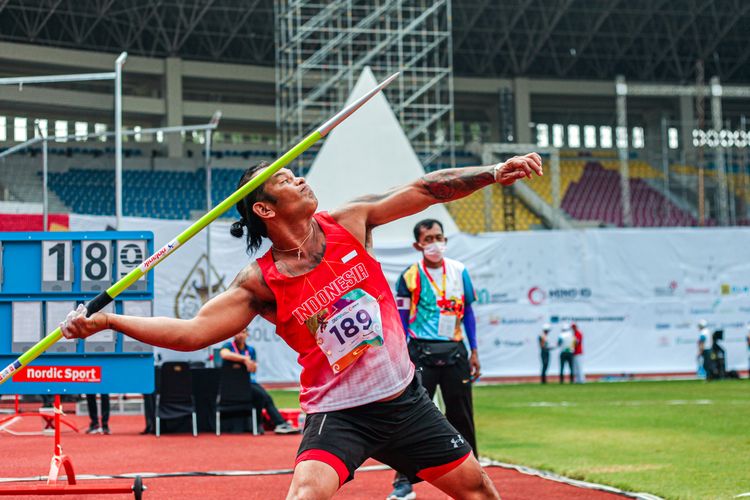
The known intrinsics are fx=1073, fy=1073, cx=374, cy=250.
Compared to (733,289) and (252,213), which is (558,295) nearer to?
(733,289)

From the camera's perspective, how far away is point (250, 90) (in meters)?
49.3

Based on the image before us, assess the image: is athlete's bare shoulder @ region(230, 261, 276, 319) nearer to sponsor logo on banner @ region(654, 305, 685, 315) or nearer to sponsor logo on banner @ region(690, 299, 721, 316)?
sponsor logo on banner @ region(654, 305, 685, 315)

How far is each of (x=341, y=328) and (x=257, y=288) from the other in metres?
0.46

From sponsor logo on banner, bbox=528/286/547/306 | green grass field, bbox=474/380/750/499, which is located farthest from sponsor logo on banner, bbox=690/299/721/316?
sponsor logo on banner, bbox=528/286/547/306

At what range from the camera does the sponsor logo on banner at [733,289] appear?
84.3 feet

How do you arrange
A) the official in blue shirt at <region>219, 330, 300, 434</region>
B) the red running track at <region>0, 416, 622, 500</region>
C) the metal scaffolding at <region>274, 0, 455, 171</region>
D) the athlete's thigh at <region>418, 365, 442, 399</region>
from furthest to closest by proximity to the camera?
the metal scaffolding at <region>274, 0, 455, 171</region>
the official in blue shirt at <region>219, 330, 300, 434</region>
the red running track at <region>0, 416, 622, 500</region>
the athlete's thigh at <region>418, 365, 442, 399</region>

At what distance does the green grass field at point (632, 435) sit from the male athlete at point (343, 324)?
375 cm

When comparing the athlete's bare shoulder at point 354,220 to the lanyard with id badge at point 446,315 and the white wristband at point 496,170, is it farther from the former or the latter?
the lanyard with id badge at point 446,315

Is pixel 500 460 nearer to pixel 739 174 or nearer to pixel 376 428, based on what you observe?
pixel 376 428

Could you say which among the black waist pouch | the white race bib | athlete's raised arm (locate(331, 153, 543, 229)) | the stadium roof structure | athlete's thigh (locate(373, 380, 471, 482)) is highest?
the stadium roof structure

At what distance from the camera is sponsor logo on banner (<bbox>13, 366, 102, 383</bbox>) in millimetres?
8914

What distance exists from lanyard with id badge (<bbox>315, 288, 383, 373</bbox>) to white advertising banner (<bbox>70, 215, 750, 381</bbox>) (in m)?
19.2

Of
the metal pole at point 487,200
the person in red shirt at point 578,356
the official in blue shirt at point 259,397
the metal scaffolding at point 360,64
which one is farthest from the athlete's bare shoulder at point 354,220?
the metal pole at point 487,200

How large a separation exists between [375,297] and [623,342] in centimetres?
2141
